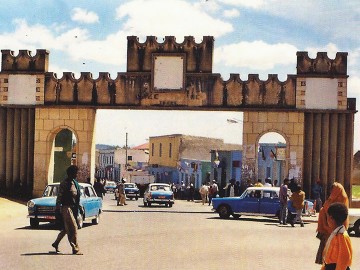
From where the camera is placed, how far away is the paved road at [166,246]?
1299 centimetres

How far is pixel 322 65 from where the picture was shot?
3447 centimetres

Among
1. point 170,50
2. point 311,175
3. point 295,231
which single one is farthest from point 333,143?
point 295,231

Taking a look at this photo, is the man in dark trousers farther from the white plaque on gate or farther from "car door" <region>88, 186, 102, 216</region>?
the white plaque on gate

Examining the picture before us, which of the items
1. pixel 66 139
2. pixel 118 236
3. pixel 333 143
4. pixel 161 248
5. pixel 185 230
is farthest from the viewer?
pixel 66 139

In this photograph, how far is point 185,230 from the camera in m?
20.9

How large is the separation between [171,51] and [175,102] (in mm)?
2486

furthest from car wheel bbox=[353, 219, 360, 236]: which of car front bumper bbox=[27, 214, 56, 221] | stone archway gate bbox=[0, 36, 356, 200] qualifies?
stone archway gate bbox=[0, 36, 356, 200]

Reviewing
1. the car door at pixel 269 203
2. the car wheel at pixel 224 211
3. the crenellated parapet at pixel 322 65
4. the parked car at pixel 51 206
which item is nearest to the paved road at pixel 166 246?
the parked car at pixel 51 206

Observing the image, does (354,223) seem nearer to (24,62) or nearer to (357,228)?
(357,228)

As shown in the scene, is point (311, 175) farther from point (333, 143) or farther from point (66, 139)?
point (66, 139)

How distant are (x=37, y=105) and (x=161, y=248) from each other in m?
21.4

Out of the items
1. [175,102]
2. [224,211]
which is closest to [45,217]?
[224,211]

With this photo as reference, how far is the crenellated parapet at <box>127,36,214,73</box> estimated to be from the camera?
34.8 m

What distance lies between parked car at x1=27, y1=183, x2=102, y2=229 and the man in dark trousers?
457cm
